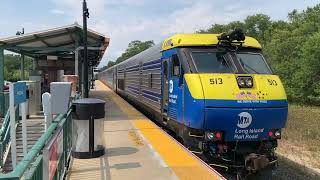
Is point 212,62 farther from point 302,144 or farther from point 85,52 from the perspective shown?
point 85,52

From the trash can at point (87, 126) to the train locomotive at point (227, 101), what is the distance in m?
1.75

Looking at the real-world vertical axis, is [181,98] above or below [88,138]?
above

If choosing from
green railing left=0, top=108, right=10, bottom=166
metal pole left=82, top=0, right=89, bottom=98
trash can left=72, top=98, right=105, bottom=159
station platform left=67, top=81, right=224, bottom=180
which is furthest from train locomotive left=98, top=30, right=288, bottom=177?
green railing left=0, top=108, right=10, bottom=166

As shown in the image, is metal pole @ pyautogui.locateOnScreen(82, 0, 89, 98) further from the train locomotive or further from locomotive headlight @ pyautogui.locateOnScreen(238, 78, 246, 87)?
locomotive headlight @ pyautogui.locateOnScreen(238, 78, 246, 87)

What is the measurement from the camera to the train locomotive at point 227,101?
26.4 ft

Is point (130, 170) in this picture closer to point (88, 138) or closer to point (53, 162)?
point (88, 138)

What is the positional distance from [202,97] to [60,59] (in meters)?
20.6

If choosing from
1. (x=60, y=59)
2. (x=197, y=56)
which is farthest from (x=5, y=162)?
(x=60, y=59)

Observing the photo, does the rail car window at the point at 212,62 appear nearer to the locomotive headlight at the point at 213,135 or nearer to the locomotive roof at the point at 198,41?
the locomotive roof at the point at 198,41

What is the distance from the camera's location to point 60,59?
27.3 meters

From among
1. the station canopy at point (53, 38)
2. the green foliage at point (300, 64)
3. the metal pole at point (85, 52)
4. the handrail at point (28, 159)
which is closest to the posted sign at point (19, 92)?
the handrail at point (28, 159)

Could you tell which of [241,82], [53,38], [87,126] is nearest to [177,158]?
[87,126]

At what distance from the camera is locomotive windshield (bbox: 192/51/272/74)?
878 centimetres

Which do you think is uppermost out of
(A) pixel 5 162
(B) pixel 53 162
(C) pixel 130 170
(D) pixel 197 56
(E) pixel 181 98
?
(D) pixel 197 56
